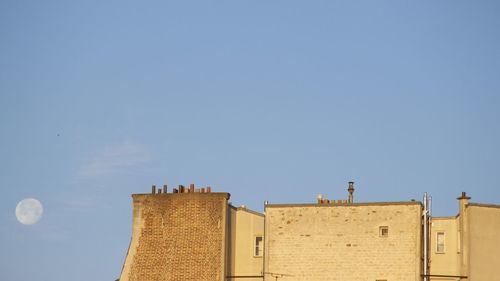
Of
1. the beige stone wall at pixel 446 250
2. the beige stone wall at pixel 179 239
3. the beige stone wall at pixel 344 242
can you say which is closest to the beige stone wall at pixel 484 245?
the beige stone wall at pixel 446 250

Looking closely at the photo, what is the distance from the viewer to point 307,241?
263 ft

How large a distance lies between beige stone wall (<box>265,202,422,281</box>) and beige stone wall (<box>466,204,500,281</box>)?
3214mm

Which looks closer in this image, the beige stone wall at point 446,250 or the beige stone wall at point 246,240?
the beige stone wall at point 446,250

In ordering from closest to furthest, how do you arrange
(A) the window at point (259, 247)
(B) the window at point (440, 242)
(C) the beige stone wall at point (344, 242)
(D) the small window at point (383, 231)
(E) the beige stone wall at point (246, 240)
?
(C) the beige stone wall at point (344, 242) → (D) the small window at point (383, 231) → (B) the window at point (440, 242) → (A) the window at point (259, 247) → (E) the beige stone wall at point (246, 240)

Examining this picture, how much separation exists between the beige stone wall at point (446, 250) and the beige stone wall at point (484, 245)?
1.41 m

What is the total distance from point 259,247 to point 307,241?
3.72 meters

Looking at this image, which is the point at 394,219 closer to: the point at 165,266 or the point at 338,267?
the point at 338,267

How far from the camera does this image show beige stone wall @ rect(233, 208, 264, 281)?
8225 cm

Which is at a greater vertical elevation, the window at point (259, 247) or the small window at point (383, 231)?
the small window at point (383, 231)

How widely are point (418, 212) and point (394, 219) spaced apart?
1544mm

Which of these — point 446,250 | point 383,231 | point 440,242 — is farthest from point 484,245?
point 383,231

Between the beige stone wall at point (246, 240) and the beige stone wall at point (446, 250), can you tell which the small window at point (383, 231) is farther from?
the beige stone wall at point (246, 240)

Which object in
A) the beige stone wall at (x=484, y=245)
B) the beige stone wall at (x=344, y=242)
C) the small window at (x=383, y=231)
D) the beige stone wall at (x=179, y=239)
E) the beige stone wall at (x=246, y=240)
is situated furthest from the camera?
the beige stone wall at (x=246, y=240)

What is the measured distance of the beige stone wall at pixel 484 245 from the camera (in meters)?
77.8
